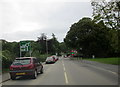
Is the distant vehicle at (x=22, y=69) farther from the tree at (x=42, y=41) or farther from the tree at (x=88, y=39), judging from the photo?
the tree at (x=42, y=41)

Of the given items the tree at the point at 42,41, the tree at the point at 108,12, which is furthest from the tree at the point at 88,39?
the tree at the point at 108,12

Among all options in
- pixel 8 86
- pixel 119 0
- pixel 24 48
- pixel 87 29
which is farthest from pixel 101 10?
pixel 87 29

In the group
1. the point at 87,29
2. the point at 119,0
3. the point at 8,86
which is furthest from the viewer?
Result: the point at 87,29

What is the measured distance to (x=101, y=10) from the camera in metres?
19.4

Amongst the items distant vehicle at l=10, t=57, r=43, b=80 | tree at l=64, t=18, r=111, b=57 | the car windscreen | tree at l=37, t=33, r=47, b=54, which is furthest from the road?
tree at l=37, t=33, r=47, b=54

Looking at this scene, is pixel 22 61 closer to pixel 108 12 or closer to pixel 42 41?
pixel 108 12

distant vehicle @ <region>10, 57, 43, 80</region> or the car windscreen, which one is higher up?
the car windscreen

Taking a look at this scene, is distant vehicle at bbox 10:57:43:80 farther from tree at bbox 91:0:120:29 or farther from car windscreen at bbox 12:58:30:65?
tree at bbox 91:0:120:29

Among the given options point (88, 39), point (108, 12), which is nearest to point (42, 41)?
point (88, 39)

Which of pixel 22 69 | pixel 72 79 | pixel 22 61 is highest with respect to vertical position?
pixel 22 61

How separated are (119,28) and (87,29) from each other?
3995 cm

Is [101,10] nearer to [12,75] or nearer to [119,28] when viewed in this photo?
[119,28]

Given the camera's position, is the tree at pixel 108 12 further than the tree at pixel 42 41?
No

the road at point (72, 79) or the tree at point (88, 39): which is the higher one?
the tree at point (88, 39)
